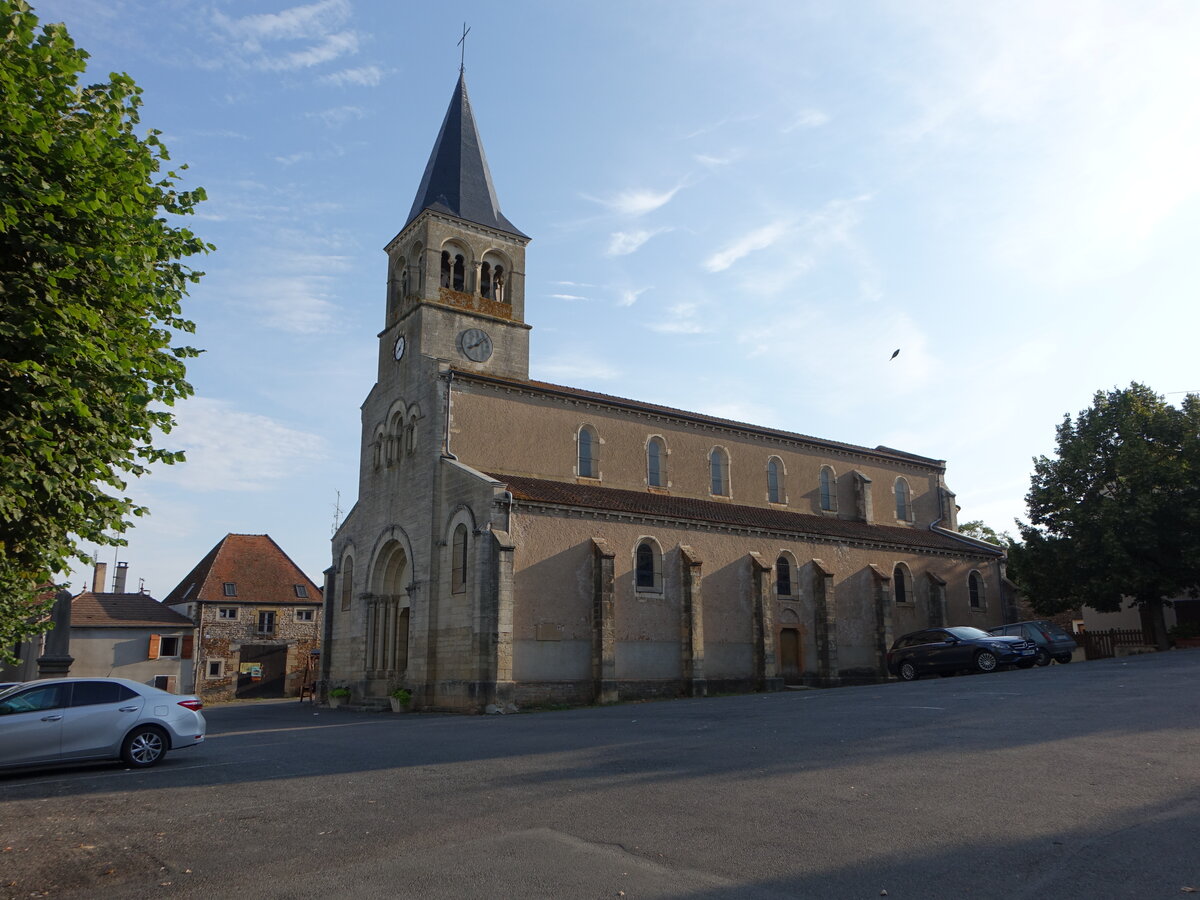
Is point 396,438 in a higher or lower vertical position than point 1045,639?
higher

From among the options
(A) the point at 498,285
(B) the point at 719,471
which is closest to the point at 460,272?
(A) the point at 498,285

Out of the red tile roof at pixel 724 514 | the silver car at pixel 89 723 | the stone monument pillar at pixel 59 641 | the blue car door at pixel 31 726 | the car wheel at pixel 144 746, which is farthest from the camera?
the red tile roof at pixel 724 514

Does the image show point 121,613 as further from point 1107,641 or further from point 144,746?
point 1107,641

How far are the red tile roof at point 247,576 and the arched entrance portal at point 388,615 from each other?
19.4 m

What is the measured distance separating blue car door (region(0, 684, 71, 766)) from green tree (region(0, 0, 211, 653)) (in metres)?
3.50

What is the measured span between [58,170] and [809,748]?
38.3ft

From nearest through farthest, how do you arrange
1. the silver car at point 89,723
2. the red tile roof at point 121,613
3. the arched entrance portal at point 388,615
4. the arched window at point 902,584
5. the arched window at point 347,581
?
the silver car at point 89,723 → the arched entrance portal at point 388,615 → the arched window at point 347,581 → the arched window at point 902,584 → the red tile roof at point 121,613

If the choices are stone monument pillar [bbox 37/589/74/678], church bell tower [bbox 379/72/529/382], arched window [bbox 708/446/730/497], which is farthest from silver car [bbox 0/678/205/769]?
arched window [bbox 708/446/730/497]

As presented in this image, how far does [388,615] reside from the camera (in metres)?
33.3

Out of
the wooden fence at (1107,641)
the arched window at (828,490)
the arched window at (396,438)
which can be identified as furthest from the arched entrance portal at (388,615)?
the wooden fence at (1107,641)

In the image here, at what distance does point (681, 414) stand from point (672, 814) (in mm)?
28477

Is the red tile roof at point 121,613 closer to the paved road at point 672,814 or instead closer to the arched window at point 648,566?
the arched window at point 648,566

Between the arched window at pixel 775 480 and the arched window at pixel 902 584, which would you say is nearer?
the arched window at pixel 902 584

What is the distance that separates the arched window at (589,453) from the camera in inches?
1344
